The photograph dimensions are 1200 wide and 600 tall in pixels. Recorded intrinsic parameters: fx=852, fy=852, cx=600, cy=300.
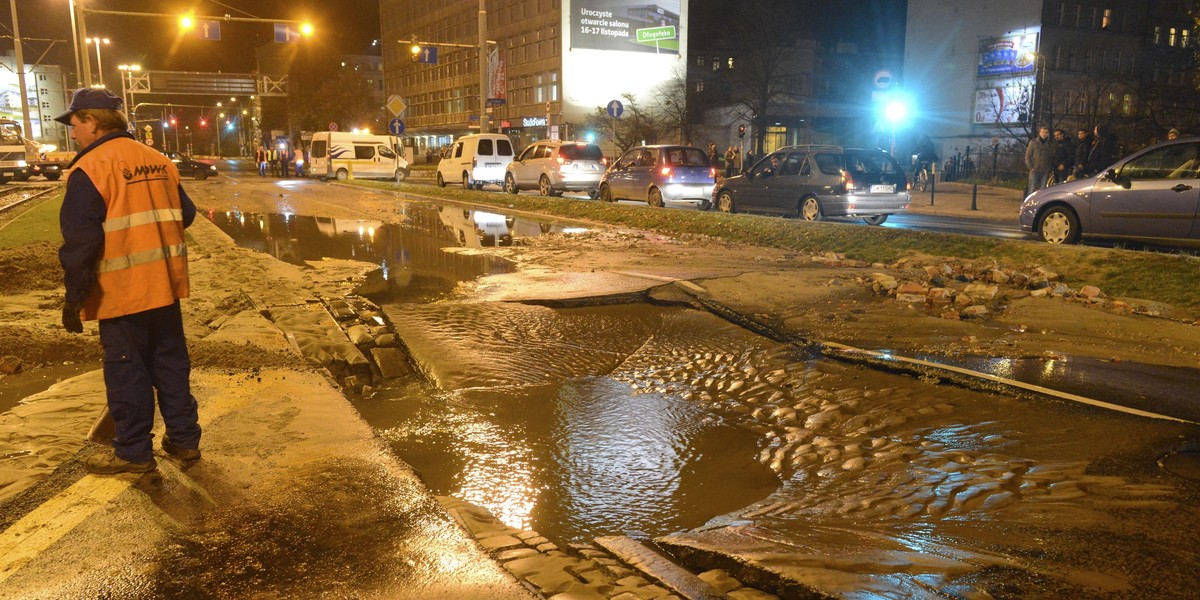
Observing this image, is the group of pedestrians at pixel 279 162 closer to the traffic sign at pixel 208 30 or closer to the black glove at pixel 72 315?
the traffic sign at pixel 208 30

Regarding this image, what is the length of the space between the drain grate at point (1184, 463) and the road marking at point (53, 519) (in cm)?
489

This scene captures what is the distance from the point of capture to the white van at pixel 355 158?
3762 cm

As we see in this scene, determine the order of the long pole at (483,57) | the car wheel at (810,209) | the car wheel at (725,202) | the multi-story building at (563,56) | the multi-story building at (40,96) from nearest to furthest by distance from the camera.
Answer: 1. the car wheel at (810,209)
2. the car wheel at (725,202)
3. the long pole at (483,57)
4. the multi-story building at (563,56)
5. the multi-story building at (40,96)

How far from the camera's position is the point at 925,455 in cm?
447

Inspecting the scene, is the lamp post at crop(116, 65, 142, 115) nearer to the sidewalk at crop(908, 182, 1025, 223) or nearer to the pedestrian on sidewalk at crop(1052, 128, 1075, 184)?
the sidewalk at crop(908, 182, 1025, 223)

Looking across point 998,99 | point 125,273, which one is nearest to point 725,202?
point 125,273

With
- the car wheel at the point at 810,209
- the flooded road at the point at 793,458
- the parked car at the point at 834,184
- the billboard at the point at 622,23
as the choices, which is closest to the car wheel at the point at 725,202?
the parked car at the point at 834,184

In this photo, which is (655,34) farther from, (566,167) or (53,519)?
(53,519)

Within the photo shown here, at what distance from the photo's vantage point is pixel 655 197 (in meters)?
20.2

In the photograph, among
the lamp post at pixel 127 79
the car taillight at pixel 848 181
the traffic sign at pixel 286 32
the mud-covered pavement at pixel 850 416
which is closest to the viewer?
the mud-covered pavement at pixel 850 416

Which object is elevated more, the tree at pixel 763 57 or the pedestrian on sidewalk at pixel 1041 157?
the tree at pixel 763 57

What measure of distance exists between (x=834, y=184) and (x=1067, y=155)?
17.8 ft

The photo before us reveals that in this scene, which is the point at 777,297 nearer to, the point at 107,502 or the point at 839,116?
the point at 107,502

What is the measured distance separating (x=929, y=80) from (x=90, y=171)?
58.8 metres
